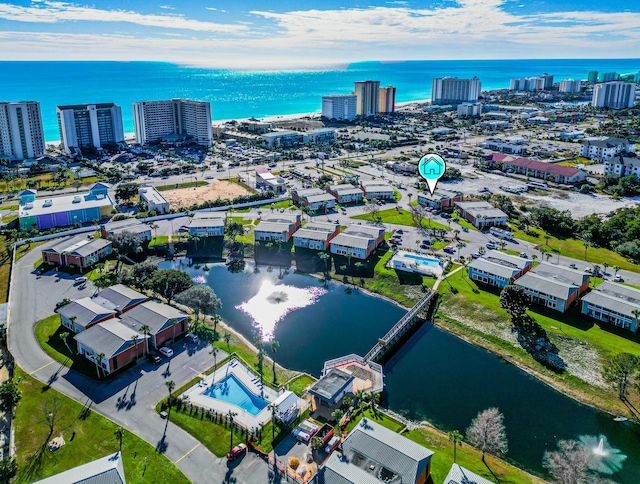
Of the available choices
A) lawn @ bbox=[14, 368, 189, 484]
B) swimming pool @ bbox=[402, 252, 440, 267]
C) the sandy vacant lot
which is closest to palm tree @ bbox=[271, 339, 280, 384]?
lawn @ bbox=[14, 368, 189, 484]

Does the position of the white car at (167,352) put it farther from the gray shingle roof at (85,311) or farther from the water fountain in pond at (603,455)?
the water fountain in pond at (603,455)

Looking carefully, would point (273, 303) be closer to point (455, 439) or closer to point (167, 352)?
point (167, 352)

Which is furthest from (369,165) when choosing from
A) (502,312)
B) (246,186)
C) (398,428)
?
(398,428)

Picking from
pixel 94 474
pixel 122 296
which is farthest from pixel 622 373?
pixel 122 296

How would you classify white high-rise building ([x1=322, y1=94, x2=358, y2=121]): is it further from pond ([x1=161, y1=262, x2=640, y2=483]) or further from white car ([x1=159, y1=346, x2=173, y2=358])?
white car ([x1=159, y1=346, x2=173, y2=358])

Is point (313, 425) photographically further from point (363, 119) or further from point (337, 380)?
point (363, 119)
